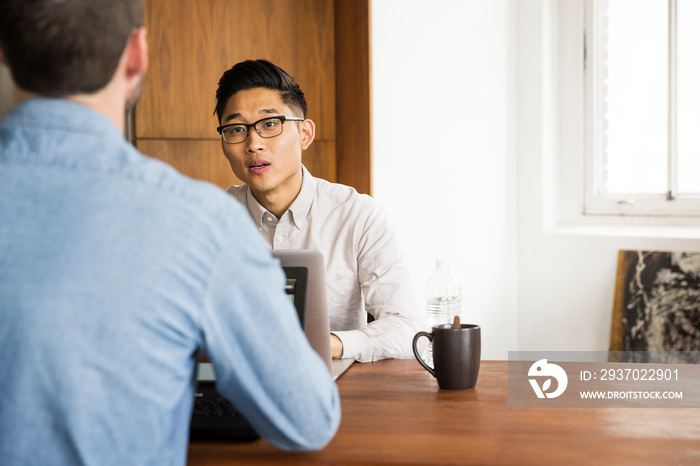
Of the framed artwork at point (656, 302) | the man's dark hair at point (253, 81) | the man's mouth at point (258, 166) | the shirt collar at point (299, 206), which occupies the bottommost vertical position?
the framed artwork at point (656, 302)

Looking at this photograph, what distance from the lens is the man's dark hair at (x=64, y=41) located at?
75 cm

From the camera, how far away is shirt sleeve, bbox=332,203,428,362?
5.53ft

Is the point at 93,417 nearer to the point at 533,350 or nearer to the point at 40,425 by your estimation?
the point at 40,425

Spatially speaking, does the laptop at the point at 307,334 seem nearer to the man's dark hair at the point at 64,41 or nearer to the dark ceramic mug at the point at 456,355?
the dark ceramic mug at the point at 456,355

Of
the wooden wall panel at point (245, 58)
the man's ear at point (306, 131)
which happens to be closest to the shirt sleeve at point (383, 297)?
the man's ear at point (306, 131)

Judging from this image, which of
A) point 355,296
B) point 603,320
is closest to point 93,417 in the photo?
point 355,296

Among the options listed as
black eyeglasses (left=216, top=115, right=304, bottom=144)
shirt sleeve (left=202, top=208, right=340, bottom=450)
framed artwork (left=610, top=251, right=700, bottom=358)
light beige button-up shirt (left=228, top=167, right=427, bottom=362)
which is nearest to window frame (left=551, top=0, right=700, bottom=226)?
framed artwork (left=610, top=251, right=700, bottom=358)

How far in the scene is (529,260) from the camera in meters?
3.48

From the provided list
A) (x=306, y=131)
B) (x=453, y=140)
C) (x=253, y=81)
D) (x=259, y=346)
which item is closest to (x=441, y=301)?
(x=306, y=131)

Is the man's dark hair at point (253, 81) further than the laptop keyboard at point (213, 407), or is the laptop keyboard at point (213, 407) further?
the man's dark hair at point (253, 81)

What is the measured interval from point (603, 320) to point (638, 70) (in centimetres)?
119

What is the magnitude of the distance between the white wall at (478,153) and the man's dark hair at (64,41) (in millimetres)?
2651

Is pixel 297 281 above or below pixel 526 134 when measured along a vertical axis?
below

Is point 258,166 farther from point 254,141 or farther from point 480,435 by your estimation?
point 480,435
